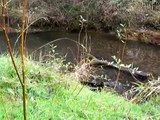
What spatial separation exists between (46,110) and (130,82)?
10.4 ft

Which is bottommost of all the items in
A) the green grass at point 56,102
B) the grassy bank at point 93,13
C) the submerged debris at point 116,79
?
the submerged debris at point 116,79

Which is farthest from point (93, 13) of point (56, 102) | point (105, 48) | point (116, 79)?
point (56, 102)

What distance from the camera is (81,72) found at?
524 cm

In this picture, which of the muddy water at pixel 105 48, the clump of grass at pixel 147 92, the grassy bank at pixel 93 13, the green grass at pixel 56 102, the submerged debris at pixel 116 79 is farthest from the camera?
the grassy bank at pixel 93 13

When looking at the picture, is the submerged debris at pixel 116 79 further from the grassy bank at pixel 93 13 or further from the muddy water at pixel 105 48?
the grassy bank at pixel 93 13

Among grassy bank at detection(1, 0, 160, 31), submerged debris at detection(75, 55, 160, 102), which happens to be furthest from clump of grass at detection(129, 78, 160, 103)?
grassy bank at detection(1, 0, 160, 31)

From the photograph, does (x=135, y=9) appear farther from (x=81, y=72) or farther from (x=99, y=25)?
(x=81, y=72)

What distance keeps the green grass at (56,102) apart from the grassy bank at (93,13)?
6.63 metres

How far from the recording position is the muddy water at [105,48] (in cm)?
781

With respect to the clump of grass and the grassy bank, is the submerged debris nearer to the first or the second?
the clump of grass

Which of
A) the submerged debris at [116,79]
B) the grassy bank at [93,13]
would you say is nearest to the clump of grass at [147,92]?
the submerged debris at [116,79]

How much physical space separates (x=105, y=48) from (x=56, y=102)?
574 centimetres

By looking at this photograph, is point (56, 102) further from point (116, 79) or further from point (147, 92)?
point (116, 79)

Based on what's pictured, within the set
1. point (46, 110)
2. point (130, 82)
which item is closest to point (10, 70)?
point (46, 110)
